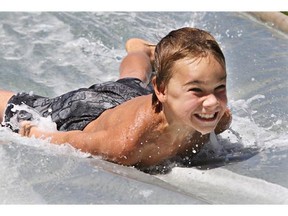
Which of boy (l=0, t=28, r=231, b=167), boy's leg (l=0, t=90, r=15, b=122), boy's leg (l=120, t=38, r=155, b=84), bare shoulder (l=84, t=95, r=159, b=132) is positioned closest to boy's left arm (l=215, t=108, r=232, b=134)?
boy (l=0, t=28, r=231, b=167)

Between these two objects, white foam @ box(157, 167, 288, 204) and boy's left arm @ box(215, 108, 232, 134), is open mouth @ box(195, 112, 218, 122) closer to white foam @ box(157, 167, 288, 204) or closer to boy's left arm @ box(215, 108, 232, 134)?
white foam @ box(157, 167, 288, 204)

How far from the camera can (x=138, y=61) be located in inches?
164

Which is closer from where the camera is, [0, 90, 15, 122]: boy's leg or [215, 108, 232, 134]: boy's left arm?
[215, 108, 232, 134]: boy's left arm

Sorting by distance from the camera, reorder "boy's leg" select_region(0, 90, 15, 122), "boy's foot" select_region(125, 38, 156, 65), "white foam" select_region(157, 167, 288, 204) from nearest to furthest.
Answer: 1. "white foam" select_region(157, 167, 288, 204)
2. "boy's leg" select_region(0, 90, 15, 122)
3. "boy's foot" select_region(125, 38, 156, 65)

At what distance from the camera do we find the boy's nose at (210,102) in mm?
2738

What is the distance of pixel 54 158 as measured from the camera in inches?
111

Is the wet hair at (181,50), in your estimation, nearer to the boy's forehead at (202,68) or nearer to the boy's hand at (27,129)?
the boy's forehead at (202,68)

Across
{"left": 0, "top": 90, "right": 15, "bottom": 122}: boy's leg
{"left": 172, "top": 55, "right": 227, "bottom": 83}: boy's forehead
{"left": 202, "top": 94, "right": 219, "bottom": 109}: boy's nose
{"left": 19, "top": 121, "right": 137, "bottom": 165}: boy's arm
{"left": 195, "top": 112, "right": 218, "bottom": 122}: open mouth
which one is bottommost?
{"left": 0, "top": 90, "right": 15, "bottom": 122}: boy's leg

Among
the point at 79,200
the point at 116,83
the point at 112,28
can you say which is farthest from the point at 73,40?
the point at 79,200

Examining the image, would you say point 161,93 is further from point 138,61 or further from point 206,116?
point 138,61

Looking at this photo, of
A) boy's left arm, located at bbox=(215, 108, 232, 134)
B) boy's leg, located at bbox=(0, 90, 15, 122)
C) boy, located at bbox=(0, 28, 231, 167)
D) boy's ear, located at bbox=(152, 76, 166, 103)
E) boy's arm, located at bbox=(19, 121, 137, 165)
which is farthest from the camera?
boy's leg, located at bbox=(0, 90, 15, 122)

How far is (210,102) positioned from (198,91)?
6 cm

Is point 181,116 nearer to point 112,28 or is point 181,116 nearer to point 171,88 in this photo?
point 171,88

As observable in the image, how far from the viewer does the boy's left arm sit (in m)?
3.19
